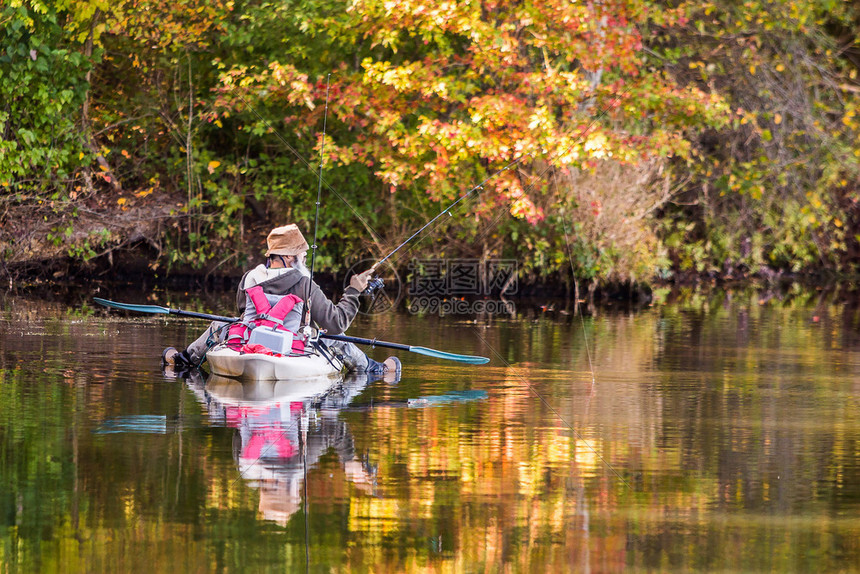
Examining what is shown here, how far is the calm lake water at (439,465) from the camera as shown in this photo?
668cm

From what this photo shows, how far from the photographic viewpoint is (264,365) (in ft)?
41.1

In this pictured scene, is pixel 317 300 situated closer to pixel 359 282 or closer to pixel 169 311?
pixel 359 282

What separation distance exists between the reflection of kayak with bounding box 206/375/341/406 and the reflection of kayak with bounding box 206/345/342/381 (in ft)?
0.17

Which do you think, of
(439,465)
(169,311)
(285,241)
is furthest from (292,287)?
(439,465)

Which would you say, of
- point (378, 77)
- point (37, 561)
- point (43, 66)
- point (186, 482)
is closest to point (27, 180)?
point (43, 66)

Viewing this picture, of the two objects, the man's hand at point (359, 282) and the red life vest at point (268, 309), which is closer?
the red life vest at point (268, 309)

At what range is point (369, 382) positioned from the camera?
42.7 ft

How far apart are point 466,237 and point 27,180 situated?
722 centimetres

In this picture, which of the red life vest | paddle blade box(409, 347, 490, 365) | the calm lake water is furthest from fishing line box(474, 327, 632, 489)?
the red life vest

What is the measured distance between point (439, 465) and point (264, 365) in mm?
4067

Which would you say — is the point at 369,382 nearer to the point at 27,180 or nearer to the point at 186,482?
the point at 186,482

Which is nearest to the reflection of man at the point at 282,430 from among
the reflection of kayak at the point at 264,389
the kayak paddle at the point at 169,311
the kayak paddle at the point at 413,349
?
the reflection of kayak at the point at 264,389

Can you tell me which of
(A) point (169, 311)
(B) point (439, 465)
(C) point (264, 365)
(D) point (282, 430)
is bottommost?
(B) point (439, 465)

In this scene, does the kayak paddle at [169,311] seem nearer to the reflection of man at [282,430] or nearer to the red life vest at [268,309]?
the red life vest at [268,309]
